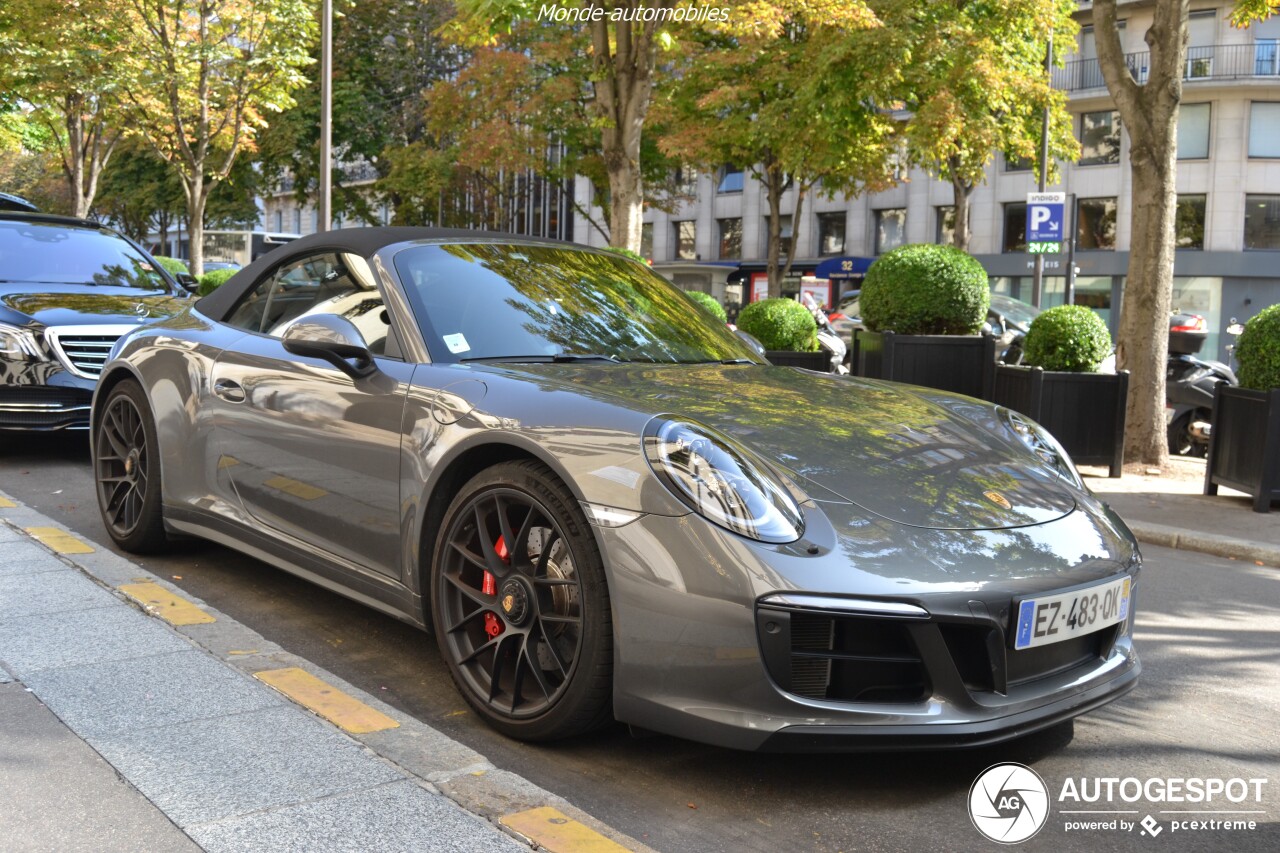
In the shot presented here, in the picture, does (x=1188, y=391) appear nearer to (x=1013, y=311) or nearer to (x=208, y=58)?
(x=1013, y=311)

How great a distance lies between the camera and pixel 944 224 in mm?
40906

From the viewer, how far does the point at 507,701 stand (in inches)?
132

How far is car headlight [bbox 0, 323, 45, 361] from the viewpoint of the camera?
24.8 feet

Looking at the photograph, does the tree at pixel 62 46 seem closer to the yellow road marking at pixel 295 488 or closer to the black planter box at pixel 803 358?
the black planter box at pixel 803 358

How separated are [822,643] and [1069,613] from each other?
687mm

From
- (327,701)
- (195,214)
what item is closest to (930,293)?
(327,701)

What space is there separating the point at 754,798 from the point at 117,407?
12.1ft

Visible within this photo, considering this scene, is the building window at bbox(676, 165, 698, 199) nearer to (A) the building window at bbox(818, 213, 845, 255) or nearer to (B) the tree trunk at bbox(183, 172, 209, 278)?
(A) the building window at bbox(818, 213, 845, 255)

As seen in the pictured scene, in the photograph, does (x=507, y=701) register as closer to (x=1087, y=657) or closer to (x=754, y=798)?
(x=754, y=798)

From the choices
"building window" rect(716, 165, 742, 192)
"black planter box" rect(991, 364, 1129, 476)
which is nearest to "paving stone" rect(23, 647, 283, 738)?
"black planter box" rect(991, 364, 1129, 476)

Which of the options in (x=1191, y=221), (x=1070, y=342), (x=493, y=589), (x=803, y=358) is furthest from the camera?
(x=1191, y=221)

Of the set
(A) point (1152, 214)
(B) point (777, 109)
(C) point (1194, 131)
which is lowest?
(A) point (1152, 214)

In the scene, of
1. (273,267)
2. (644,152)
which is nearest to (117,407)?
(273,267)

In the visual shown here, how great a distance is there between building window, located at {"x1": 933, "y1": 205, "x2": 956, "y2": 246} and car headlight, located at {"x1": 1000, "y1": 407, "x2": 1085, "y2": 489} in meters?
37.9
